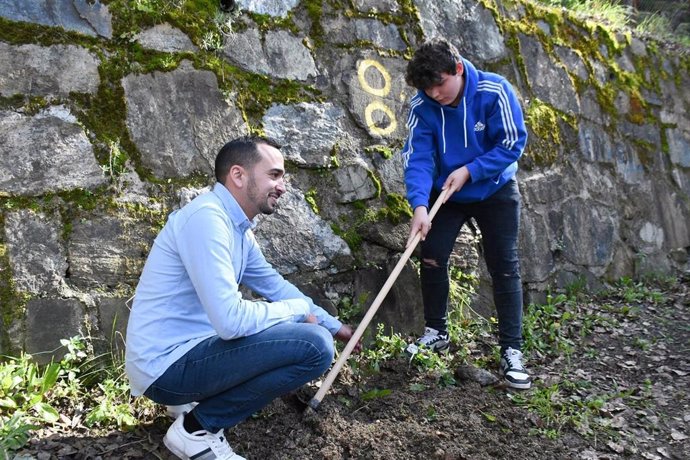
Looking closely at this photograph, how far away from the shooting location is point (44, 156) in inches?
128

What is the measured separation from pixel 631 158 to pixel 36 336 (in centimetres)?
507

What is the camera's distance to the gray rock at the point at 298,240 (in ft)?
12.3

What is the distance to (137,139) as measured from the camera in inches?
136

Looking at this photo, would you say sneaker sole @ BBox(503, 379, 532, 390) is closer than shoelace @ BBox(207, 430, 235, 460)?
No

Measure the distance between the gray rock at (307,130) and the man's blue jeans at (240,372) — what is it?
4.77 feet

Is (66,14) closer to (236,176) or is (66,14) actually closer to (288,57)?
(288,57)

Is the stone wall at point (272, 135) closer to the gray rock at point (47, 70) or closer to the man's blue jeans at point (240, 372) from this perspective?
the gray rock at point (47, 70)

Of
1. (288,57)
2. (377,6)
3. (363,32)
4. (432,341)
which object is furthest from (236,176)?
(377,6)

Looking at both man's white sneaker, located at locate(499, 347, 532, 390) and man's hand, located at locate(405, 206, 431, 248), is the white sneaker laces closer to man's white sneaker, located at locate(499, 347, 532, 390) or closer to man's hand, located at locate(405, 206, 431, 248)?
man's white sneaker, located at locate(499, 347, 532, 390)

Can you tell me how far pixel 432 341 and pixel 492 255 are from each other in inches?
23.3

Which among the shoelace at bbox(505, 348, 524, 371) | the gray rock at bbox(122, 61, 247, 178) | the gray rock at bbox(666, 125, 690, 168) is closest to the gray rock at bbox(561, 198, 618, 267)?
the gray rock at bbox(666, 125, 690, 168)

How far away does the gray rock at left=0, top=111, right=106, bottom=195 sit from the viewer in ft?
10.4

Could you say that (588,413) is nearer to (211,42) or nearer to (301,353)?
(301,353)

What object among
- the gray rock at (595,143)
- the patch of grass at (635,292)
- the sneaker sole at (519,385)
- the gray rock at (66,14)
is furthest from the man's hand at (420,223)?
the gray rock at (595,143)
